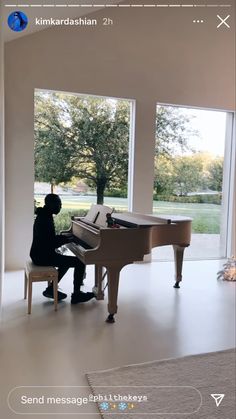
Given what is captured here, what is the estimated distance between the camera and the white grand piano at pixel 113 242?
9.25 feet

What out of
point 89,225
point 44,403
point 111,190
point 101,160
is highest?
point 101,160

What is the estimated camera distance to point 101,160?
5.24 metres

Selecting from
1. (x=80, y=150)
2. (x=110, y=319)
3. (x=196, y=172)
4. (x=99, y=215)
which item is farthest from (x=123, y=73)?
(x=110, y=319)

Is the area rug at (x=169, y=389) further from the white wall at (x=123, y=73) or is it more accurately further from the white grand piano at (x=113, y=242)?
the white wall at (x=123, y=73)

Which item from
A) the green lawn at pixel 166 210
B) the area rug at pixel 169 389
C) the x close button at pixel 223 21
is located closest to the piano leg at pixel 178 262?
the green lawn at pixel 166 210

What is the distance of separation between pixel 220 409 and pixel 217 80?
526 cm

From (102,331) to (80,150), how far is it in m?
3.08

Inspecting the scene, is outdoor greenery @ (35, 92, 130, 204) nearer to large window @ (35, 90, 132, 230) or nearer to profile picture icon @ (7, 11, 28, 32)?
large window @ (35, 90, 132, 230)

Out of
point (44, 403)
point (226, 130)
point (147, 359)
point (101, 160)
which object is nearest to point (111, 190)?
point (101, 160)

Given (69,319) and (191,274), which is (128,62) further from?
(69,319)

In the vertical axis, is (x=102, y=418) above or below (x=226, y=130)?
below

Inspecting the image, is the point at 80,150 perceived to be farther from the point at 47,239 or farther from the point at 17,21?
the point at 47,239

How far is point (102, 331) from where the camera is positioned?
9.12ft

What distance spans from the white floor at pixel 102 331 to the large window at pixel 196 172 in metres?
1.85
